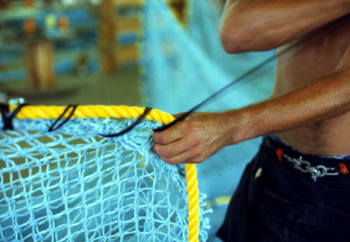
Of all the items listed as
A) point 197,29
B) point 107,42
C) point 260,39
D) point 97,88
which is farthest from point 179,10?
point 260,39

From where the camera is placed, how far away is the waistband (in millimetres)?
784

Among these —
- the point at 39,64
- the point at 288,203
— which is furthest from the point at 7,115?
the point at 39,64

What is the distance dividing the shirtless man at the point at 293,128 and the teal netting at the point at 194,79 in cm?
77

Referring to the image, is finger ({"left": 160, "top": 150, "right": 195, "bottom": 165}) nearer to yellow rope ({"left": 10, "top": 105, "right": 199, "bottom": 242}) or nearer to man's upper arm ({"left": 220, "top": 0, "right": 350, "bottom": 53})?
yellow rope ({"left": 10, "top": 105, "right": 199, "bottom": 242})

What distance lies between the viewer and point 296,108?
67 centimetres

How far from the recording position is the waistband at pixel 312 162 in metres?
0.78

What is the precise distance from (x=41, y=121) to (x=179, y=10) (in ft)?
17.4

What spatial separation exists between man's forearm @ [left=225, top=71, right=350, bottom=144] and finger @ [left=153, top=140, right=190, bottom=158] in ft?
0.30

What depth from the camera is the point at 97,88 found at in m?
4.40

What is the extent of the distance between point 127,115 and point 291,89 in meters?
0.29

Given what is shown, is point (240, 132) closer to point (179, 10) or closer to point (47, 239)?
point (47, 239)

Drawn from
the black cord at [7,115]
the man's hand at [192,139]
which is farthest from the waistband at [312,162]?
the black cord at [7,115]

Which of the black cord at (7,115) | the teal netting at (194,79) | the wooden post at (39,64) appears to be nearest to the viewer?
the black cord at (7,115)

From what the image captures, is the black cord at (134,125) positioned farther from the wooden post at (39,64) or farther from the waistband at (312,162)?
the wooden post at (39,64)
